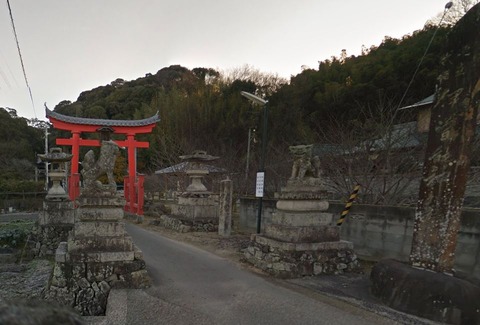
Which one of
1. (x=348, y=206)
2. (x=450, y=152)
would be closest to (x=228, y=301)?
(x=450, y=152)

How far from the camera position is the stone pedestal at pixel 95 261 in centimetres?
470

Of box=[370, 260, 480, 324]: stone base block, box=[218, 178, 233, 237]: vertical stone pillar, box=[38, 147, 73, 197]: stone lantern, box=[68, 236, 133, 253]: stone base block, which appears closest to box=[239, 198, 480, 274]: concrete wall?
box=[370, 260, 480, 324]: stone base block

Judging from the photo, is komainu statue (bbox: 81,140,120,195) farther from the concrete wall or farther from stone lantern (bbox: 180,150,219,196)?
stone lantern (bbox: 180,150,219,196)

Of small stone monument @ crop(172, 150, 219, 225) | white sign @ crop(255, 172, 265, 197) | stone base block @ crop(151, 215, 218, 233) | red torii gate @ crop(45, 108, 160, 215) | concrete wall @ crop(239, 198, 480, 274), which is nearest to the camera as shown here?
concrete wall @ crop(239, 198, 480, 274)

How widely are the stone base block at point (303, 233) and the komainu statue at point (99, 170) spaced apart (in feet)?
10.7

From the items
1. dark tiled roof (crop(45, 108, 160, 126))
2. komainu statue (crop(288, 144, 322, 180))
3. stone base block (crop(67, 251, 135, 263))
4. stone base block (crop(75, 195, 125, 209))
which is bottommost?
stone base block (crop(67, 251, 135, 263))

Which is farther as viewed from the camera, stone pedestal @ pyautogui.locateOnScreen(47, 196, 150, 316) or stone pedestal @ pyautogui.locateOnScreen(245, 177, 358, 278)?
stone pedestal @ pyautogui.locateOnScreen(245, 177, 358, 278)

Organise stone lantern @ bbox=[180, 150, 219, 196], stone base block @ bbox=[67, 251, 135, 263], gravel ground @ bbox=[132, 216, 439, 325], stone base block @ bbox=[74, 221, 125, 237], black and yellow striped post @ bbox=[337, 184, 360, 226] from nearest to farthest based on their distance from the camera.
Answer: gravel ground @ bbox=[132, 216, 439, 325], stone base block @ bbox=[67, 251, 135, 263], stone base block @ bbox=[74, 221, 125, 237], black and yellow striped post @ bbox=[337, 184, 360, 226], stone lantern @ bbox=[180, 150, 219, 196]

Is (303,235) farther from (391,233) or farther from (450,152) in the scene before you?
(450,152)

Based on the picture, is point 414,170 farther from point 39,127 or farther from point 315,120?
point 39,127

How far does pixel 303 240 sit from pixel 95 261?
12.2 feet

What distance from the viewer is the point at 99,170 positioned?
5.26 metres

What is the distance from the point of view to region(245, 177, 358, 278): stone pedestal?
6008 millimetres

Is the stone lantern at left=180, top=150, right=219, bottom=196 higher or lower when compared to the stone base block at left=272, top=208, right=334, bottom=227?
higher
